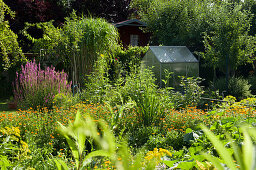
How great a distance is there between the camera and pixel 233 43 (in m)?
10.2

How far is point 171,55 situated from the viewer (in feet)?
36.6

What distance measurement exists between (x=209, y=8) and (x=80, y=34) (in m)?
8.29

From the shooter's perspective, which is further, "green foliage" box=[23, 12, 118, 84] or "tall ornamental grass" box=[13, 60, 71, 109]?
"green foliage" box=[23, 12, 118, 84]

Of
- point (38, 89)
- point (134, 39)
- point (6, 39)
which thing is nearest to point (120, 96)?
point (38, 89)

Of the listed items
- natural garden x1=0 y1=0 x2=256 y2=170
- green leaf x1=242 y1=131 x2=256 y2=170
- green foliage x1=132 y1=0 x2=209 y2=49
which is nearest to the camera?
green leaf x1=242 y1=131 x2=256 y2=170

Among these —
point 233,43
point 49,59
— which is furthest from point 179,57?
point 49,59

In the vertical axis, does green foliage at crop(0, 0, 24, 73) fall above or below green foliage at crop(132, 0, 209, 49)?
below

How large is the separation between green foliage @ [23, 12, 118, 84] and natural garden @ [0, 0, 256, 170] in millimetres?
39

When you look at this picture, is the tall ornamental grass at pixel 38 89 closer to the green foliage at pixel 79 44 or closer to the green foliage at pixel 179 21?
the green foliage at pixel 79 44

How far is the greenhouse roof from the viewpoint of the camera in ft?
35.5

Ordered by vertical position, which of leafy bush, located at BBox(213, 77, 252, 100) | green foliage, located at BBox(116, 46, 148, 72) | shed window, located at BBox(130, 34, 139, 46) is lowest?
leafy bush, located at BBox(213, 77, 252, 100)

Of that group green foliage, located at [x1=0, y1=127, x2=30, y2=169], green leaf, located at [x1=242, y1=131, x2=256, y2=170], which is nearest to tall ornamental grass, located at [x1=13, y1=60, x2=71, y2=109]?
green foliage, located at [x1=0, y1=127, x2=30, y2=169]

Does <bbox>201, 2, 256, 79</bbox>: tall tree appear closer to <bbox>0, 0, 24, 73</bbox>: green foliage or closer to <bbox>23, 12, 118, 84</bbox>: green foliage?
<bbox>23, 12, 118, 84</bbox>: green foliage

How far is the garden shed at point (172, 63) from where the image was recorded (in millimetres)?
10523
